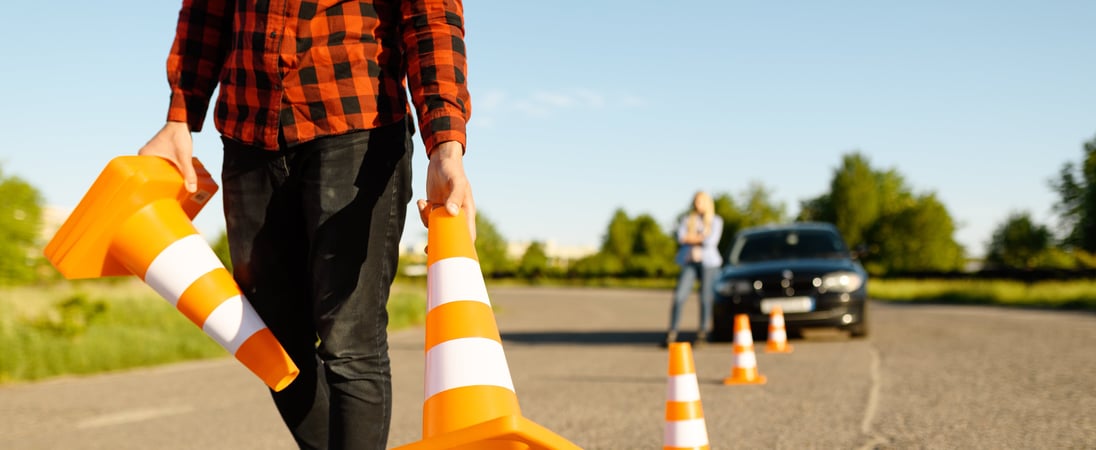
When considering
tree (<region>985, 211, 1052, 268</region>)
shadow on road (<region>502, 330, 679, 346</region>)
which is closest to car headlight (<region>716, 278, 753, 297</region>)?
shadow on road (<region>502, 330, 679, 346</region>)

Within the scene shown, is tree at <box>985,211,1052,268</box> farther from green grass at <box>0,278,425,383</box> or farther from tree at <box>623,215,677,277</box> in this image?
green grass at <box>0,278,425,383</box>

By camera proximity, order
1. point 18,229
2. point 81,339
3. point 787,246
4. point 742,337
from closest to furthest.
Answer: point 742,337 < point 81,339 < point 787,246 < point 18,229

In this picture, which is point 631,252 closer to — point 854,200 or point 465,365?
point 854,200

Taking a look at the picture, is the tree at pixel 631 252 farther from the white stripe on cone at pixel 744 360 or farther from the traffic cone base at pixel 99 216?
the traffic cone base at pixel 99 216

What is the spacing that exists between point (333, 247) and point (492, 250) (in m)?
88.8

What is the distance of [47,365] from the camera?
9984 millimetres

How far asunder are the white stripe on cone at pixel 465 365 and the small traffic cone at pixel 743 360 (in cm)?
557

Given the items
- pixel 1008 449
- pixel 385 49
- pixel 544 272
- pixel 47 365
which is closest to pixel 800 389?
pixel 1008 449

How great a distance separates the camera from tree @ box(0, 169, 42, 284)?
127ft

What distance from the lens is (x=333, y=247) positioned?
2508mm

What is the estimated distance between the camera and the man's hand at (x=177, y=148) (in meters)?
2.50

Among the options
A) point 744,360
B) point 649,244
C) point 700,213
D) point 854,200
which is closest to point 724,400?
point 744,360

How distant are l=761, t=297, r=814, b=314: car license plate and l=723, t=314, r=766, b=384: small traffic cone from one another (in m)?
3.06

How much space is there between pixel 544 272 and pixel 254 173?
78444mm
